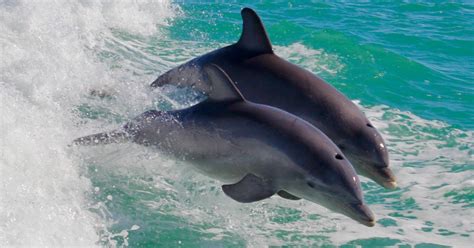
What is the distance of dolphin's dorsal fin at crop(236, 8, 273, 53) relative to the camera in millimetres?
9023

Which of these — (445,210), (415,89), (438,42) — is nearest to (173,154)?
Result: (445,210)

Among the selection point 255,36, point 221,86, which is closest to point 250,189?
point 221,86

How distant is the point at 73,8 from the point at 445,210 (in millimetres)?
12676

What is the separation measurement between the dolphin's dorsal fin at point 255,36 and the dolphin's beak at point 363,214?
3029 mm

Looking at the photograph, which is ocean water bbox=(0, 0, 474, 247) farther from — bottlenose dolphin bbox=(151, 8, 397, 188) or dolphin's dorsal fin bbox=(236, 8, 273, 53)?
dolphin's dorsal fin bbox=(236, 8, 273, 53)

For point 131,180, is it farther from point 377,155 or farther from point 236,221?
point 377,155

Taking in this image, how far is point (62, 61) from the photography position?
12.9 m

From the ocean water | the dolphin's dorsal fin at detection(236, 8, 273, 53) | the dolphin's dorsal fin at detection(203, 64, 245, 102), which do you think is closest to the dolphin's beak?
the ocean water

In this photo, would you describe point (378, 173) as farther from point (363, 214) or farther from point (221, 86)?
point (221, 86)

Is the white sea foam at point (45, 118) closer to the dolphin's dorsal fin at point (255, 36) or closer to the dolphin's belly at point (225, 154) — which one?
the dolphin's belly at point (225, 154)

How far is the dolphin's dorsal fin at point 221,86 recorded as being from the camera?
741cm

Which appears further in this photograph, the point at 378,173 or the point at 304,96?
the point at 304,96

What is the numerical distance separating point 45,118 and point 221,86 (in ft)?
9.79

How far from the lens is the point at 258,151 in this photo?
7316 millimetres
